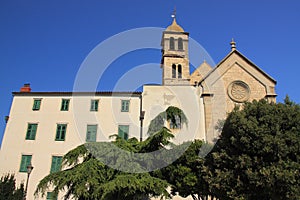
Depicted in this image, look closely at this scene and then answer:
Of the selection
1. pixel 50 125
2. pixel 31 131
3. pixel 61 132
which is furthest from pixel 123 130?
pixel 31 131

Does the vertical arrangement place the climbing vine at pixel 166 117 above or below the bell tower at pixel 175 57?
below

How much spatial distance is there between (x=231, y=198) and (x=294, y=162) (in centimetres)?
335

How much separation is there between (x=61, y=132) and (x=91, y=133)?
2.72 m

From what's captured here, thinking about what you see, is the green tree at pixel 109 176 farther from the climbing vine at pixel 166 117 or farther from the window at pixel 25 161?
the window at pixel 25 161

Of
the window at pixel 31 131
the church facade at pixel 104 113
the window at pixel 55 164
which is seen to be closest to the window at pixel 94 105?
the church facade at pixel 104 113

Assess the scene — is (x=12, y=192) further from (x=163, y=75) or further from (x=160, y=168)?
(x=163, y=75)

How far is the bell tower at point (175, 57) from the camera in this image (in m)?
35.0

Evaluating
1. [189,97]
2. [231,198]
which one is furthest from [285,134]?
[189,97]

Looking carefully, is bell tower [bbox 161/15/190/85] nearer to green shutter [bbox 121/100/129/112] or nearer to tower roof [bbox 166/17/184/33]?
tower roof [bbox 166/17/184/33]

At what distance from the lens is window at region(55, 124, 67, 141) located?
24.4m

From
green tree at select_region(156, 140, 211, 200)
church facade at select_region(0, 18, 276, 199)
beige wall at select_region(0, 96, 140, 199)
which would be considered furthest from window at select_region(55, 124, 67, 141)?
green tree at select_region(156, 140, 211, 200)

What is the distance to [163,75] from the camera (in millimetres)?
35156

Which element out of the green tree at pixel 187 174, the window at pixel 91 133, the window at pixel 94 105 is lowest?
the green tree at pixel 187 174

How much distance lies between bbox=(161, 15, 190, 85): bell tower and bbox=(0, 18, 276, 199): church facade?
302 inches
